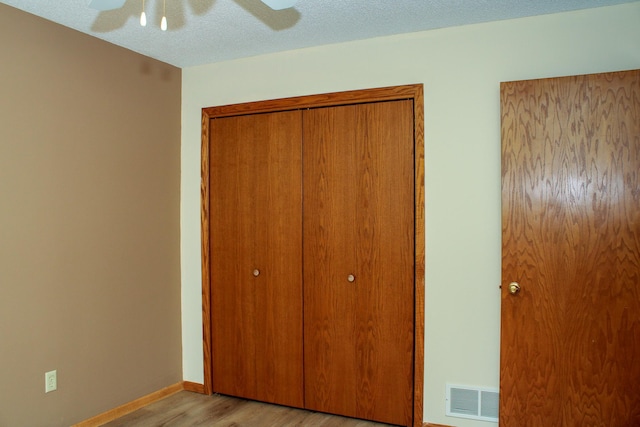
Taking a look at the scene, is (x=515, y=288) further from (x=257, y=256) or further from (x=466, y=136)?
(x=257, y=256)

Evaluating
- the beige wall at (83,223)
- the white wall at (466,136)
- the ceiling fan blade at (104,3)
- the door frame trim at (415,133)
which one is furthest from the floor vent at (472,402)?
the ceiling fan blade at (104,3)

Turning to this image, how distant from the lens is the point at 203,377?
3.42 meters

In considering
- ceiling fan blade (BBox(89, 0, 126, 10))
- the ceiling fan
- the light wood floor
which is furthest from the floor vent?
ceiling fan blade (BBox(89, 0, 126, 10))

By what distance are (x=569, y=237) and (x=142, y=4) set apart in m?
2.47

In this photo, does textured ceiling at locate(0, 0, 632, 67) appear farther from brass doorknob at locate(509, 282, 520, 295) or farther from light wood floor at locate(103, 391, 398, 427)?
light wood floor at locate(103, 391, 398, 427)

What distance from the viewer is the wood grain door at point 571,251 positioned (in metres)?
2.31

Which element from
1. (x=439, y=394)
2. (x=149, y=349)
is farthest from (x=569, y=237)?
(x=149, y=349)

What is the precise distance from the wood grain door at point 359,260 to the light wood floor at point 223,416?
0.10 metres

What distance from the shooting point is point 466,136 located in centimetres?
270

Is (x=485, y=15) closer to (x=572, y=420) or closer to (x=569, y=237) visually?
(x=569, y=237)

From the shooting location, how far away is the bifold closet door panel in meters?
3.12

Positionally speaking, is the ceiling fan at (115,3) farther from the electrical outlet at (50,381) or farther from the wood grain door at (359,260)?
the electrical outlet at (50,381)

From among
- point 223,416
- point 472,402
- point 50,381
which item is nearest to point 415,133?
point 472,402

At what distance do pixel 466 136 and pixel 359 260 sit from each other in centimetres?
99
